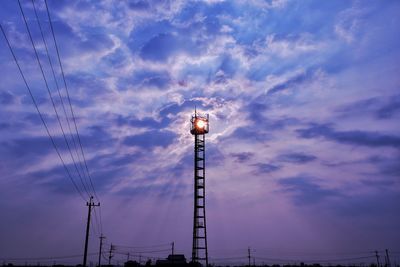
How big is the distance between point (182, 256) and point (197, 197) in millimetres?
19396

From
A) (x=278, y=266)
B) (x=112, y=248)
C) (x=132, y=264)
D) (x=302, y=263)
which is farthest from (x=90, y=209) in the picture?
(x=278, y=266)

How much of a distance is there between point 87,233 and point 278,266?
155073 millimetres

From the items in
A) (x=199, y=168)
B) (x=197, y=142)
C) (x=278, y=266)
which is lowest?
(x=278, y=266)

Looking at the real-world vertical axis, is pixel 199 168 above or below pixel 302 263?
above

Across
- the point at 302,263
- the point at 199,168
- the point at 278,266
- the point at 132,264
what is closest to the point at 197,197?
the point at 199,168

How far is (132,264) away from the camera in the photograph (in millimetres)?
82375

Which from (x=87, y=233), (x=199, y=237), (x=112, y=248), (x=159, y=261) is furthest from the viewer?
(x=112, y=248)

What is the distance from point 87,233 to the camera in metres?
59.2

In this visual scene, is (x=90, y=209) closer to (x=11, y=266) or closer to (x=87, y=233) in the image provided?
Answer: (x=87, y=233)

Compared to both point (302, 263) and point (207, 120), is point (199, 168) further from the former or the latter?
point (302, 263)

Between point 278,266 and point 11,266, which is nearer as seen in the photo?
point 11,266

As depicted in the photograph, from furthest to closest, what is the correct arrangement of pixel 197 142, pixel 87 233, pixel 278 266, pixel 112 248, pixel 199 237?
pixel 278 266, pixel 112 248, pixel 197 142, pixel 199 237, pixel 87 233

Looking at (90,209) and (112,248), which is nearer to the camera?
(90,209)

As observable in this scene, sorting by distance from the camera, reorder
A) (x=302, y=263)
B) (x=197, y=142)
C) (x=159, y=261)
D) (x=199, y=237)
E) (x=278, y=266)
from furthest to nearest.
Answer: (x=278, y=266) < (x=302, y=263) < (x=159, y=261) < (x=197, y=142) < (x=199, y=237)
